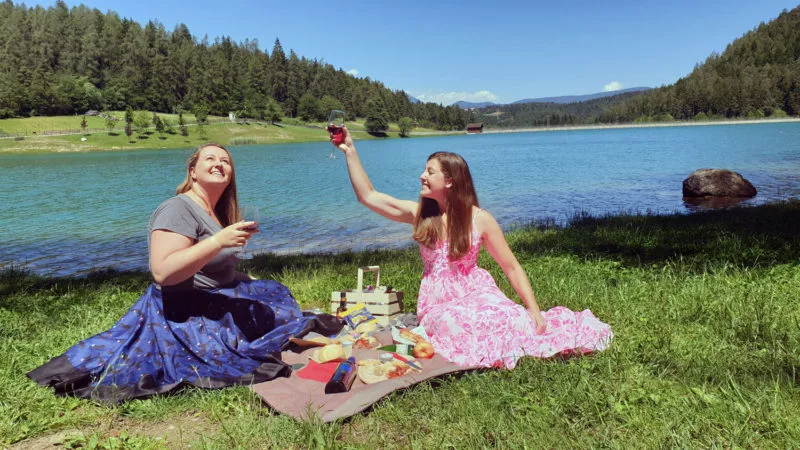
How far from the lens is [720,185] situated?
2300 cm

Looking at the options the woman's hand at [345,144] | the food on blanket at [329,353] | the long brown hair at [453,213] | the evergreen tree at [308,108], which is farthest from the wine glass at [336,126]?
the evergreen tree at [308,108]

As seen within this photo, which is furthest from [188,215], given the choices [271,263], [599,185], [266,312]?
[599,185]

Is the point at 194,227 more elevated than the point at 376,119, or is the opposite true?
the point at 376,119

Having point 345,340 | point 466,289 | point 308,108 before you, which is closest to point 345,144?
point 466,289

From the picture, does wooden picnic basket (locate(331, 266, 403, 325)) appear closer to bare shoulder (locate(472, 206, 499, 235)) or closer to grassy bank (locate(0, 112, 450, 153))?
bare shoulder (locate(472, 206, 499, 235))

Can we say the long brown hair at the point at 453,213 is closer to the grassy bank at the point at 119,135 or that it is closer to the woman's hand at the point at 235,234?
the woman's hand at the point at 235,234

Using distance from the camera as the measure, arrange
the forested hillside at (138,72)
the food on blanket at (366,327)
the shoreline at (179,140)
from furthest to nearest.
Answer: the forested hillside at (138,72), the shoreline at (179,140), the food on blanket at (366,327)

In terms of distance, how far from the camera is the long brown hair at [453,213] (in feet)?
17.8

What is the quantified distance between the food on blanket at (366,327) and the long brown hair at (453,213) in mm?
1400

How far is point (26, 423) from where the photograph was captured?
417 cm

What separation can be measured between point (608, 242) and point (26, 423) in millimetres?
10054

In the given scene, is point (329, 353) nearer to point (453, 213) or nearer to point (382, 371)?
point (382, 371)

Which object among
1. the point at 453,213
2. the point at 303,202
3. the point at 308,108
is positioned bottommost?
the point at 303,202

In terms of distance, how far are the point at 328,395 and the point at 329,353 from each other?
2.49 ft
